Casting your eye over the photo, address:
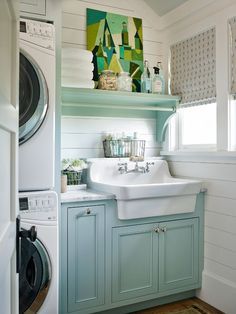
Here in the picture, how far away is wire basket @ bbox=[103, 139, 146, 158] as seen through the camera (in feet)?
8.92

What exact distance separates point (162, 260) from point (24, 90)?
1.54 meters

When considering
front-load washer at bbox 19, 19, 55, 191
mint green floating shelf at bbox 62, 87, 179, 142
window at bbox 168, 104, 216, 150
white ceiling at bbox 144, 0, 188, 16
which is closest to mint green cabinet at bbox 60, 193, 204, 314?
front-load washer at bbox 19, 19, 55, 191

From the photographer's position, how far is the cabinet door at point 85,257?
6.92 feet

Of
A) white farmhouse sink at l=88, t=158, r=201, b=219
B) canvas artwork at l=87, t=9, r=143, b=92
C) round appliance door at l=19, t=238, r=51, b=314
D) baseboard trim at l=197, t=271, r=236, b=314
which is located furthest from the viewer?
canvas artwork at l=87, t=9, r=143, b=92

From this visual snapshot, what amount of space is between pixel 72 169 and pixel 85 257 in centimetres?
68

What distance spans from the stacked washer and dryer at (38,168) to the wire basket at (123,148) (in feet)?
2.79

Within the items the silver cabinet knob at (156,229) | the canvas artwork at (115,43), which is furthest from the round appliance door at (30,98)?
the silver cabinet knob at (156,229)

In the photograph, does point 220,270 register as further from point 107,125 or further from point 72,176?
point 107,125

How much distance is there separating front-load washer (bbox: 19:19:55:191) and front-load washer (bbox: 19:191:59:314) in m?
0.09

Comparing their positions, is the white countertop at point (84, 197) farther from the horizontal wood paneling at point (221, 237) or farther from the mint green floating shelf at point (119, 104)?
the horizontal wood paneling at point (221, 237)

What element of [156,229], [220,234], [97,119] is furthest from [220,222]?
[97,119]

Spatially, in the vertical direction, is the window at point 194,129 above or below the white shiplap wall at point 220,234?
above

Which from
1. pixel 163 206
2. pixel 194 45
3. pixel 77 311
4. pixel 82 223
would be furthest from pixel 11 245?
pixel 194 45

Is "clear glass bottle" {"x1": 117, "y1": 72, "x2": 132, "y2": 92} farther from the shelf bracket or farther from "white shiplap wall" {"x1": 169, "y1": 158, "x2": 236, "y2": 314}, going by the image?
"white shiplap wall" {"x1": 169, "y1": 158, "x2": 236, "y2": 314}
